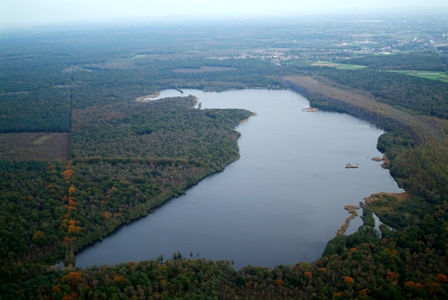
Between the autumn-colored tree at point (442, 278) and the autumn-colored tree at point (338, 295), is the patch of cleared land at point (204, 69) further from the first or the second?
the autumn-colored tree at point (442, 278)

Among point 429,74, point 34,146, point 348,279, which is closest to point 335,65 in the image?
point 429,74

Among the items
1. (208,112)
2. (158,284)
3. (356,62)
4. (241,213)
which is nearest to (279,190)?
(241,213)

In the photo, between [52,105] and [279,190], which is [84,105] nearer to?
[52,105]

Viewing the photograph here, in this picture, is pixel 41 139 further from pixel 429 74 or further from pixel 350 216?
pixel 429 74

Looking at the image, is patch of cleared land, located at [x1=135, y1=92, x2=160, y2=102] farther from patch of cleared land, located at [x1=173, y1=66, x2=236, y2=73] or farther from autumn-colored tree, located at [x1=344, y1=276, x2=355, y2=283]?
autumn-colored tree, located at [x1=344, y1=276, x2=355, y2=283]

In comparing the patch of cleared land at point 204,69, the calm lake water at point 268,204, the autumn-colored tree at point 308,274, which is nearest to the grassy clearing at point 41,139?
the calm lake water at point 268,204

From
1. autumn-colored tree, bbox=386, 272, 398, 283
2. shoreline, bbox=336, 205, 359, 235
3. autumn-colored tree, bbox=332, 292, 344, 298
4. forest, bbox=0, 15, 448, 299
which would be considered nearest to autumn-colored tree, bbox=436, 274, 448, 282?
forest, bbox=0, 15, 448, 299
